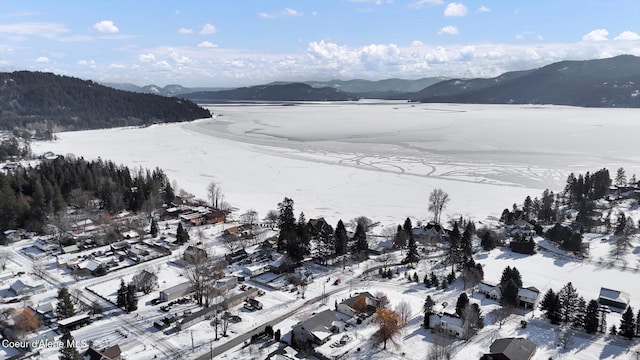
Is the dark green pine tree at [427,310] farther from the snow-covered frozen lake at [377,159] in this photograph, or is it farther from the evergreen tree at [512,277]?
the snow-covered frozen lake at [377,159]

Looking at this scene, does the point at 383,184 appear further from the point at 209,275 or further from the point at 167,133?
the point at 167,133

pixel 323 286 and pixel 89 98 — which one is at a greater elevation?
pixel 89 98

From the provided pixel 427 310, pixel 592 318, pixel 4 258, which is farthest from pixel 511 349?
pixel 4 258

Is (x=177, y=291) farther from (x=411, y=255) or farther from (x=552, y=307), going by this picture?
(x=552, y=307)

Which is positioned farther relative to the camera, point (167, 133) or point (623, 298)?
point (167, 133)

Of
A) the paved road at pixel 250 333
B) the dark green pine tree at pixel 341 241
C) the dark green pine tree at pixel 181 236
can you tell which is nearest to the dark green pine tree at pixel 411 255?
the dark green pine tree at pixel 341 241

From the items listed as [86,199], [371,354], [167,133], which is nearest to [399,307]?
[371,354]
